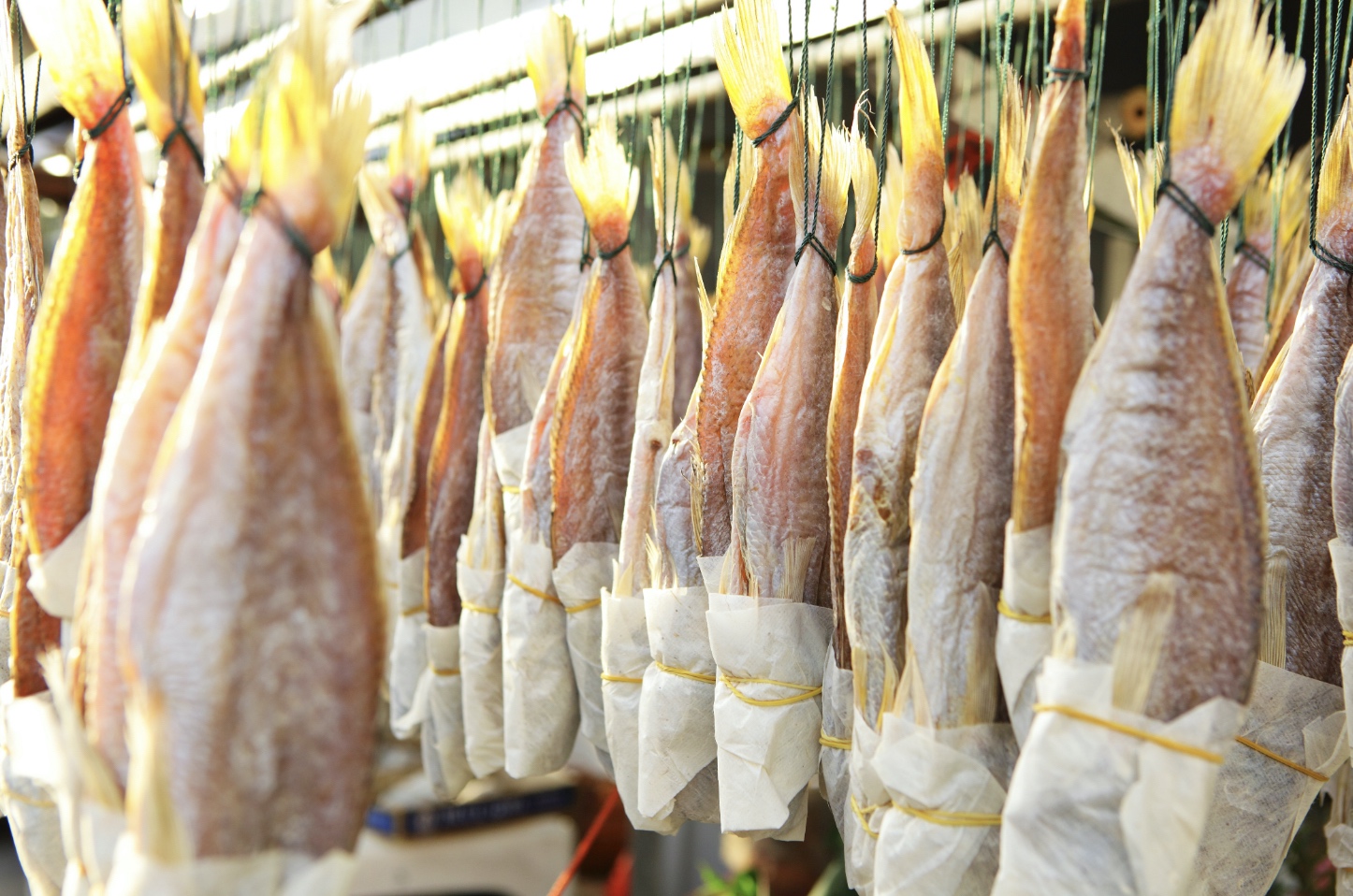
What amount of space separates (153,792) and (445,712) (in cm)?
118

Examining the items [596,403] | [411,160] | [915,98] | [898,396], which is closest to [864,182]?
[915,98]

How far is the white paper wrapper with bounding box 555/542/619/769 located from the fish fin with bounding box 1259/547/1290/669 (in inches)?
36.4

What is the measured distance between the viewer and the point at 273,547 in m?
0.86

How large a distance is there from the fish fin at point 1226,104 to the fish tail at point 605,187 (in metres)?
0.85

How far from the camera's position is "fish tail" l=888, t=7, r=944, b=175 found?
1.17m

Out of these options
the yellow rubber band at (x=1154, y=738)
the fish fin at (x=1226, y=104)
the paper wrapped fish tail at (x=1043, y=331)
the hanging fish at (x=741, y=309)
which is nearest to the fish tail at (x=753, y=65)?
the hanging fish at (x=741, y=309)

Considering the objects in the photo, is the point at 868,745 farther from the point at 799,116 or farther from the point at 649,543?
the point at 799,116

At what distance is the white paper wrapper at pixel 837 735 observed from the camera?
1.31m

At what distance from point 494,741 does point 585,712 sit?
217 mm

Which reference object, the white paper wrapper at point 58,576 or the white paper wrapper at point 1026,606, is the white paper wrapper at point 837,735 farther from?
the white paper wrapper at point 58,576

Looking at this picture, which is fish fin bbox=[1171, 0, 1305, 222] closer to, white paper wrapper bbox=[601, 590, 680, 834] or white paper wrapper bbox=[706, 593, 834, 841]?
white paper wrapper bbox=[706, 593, 834, 841]

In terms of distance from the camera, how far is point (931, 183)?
122cm

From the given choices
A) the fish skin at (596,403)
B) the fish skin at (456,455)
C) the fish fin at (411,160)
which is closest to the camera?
the fish skin at (596,403)

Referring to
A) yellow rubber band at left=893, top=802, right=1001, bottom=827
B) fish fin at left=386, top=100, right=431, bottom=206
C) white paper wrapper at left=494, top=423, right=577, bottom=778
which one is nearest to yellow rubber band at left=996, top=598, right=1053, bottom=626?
yellow rubber band at left=893, top=802, right=1001, bottom=827
